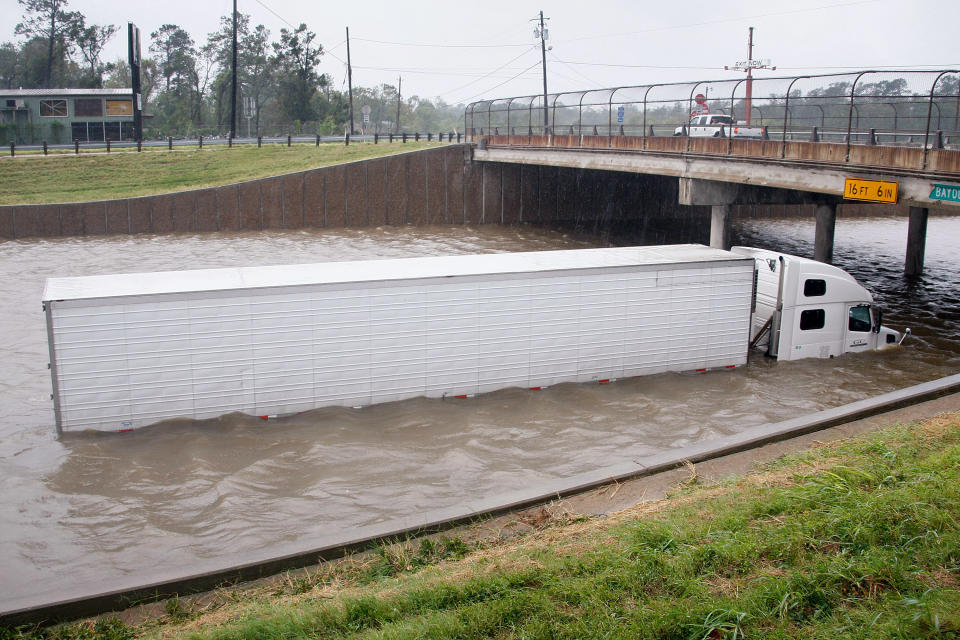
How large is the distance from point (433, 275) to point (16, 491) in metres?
6.94

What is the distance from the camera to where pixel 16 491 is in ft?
36.6

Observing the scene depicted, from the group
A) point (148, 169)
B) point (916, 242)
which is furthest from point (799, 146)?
point (148, 169)

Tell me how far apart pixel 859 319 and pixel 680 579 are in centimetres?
1379

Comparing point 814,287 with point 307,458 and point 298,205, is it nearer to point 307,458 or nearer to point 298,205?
point 307,458

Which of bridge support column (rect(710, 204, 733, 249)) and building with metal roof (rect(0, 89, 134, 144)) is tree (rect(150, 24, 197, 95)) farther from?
bridge support column (rect(710, 204, 733, 249))

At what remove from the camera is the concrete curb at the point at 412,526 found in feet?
23.8

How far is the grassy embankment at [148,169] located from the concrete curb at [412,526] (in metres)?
36.9

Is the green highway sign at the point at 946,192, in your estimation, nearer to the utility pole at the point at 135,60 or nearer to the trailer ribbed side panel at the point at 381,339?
the trailer ribbed side panel at the point at 381,339

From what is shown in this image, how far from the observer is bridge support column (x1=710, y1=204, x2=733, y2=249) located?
28297 millimetres

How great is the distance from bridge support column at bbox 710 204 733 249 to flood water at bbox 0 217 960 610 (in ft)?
31.4

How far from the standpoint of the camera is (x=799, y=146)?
2231 centimetres

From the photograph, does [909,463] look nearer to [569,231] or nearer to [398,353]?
[398,353]

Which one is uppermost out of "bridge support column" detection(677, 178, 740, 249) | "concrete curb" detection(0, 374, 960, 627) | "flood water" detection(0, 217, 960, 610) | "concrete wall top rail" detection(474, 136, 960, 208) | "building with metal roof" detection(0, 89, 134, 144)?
"building with metal roof" detection(0, 89, 134, 144)

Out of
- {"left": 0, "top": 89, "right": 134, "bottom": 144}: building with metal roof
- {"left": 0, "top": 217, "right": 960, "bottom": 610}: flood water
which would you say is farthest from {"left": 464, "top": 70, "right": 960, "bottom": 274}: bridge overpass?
{"left": 0, "top": 89, "right": 134, "bottom": 144}: building with metal roof
